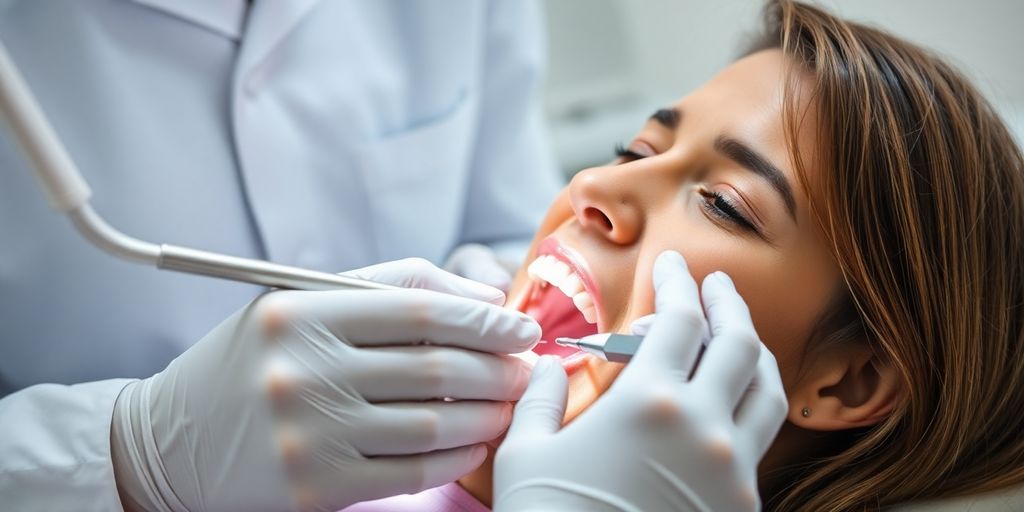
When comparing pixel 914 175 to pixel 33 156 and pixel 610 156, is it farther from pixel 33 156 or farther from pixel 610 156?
pixel 610 156

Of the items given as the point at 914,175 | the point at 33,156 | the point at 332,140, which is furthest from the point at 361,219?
the point at 914,175

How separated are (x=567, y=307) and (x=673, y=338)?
41 centimetres

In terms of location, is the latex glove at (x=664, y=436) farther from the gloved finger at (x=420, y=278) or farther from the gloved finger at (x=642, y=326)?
the gloved finger at (x=420, y=278)

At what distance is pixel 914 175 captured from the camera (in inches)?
43.0

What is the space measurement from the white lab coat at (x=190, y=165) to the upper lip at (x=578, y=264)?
1.53ft

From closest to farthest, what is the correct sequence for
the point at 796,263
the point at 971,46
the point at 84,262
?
the point at 796,263 → the point at 84,262 → the point at 971,46

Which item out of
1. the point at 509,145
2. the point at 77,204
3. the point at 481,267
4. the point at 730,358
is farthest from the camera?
the point at 509,145

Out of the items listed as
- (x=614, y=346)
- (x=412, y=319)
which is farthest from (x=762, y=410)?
(x=412, y=319)

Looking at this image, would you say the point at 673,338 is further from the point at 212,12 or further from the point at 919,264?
the point at 212,12

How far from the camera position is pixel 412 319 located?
0.94m

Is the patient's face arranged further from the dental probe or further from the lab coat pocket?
the lab coat pocket

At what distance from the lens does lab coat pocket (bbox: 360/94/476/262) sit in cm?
151

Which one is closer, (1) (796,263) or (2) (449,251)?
(1) (796,263)

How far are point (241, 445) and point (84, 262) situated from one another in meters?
0.51
